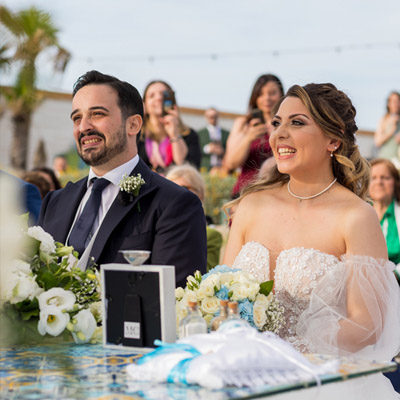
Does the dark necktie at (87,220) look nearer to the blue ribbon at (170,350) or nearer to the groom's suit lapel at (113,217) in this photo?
the groom's suit lapel at (113,217)

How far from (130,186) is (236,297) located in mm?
1271

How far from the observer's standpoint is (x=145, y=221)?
4078 millimetres

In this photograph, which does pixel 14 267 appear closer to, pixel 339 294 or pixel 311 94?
pixel 339 294

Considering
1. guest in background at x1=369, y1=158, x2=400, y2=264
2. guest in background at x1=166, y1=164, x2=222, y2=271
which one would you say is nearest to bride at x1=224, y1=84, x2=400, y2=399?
guest in background at x1=166, y1=164, x2=222, y2=271

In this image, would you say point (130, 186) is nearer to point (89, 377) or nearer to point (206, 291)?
point (206, 291)

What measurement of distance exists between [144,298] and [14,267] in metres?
0.54

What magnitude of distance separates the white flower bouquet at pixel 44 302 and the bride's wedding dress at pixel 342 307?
1.15 meters

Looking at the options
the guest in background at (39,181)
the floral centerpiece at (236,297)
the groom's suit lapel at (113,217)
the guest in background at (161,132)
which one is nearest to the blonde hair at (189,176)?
the guest in background at (161,132)

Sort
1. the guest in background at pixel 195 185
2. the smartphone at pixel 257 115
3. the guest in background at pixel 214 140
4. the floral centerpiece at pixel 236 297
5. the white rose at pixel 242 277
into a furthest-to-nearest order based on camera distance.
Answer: the guest in background at pixel 214 140 → the smartphone at pixel 257 115 → the guest in background at pixel 195 185 → the white rose at pixel 242 277 → the floral centerpiece at pixel 236 297

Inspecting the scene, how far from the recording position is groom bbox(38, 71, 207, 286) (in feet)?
13.3

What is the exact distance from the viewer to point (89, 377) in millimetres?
2172

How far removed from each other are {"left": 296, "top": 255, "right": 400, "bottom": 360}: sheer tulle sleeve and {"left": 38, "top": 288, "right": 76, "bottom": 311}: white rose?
1.27 m

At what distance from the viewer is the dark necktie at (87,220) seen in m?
4.09

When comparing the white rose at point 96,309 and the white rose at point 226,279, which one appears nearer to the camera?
the white rose at point 96,309
